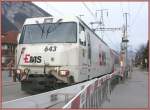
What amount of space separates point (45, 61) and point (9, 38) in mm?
62292

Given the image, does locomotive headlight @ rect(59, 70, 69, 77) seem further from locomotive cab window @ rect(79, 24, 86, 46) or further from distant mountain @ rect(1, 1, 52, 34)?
distant mountain @ rect(1, 1, 52, 34)

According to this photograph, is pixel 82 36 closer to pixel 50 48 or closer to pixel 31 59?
pixel 50 48

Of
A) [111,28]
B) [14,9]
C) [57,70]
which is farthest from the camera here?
[14,9]

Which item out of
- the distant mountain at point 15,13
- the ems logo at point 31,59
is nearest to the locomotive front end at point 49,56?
the ems logo at point 31,59

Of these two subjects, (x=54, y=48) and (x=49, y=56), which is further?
(x=54, y=48)

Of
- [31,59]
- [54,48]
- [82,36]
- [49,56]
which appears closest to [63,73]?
[49,56]

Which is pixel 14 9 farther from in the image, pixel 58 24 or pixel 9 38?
pixel 58 24

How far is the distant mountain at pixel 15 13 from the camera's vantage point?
309 ft

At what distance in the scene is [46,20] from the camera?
624 inches

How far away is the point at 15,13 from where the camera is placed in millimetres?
100500

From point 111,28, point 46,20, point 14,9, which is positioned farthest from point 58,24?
point 14,9

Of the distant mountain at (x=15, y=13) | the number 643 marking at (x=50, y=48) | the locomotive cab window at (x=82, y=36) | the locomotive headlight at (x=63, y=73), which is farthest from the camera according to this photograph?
the distant mountain at (x=15, y=13)

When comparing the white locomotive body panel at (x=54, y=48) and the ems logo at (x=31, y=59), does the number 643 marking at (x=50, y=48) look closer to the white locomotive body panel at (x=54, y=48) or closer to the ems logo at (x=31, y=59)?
the white locomotive body panel at (x=54, y=48)

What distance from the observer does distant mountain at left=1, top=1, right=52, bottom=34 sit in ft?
309
